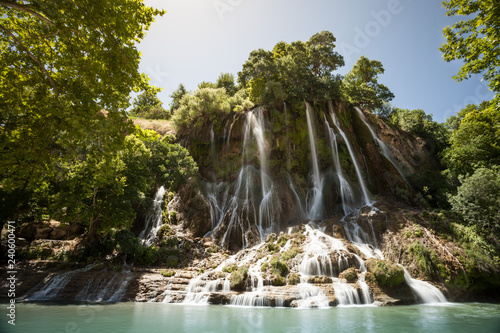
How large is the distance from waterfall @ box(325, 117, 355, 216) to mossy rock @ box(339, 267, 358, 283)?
9308 millimetres

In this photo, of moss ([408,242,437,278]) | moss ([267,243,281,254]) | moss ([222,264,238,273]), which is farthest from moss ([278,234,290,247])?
moss ([408,242,437,278])

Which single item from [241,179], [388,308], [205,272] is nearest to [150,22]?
[205,272]

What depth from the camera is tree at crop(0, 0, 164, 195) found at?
6.15m

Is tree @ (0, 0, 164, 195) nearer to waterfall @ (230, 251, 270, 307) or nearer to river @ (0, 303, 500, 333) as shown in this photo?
river @ (0, 303, 500, 333)

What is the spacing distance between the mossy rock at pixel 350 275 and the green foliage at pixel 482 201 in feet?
30.5

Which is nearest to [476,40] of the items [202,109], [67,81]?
[67,81]

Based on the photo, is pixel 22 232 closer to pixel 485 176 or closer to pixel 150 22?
pixel 150 22

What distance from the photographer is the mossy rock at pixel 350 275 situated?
11852mm

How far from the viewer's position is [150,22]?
25.6ft

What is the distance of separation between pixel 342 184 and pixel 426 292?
40.6 feet

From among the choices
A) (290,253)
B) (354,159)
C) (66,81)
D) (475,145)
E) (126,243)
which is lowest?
(290,253)

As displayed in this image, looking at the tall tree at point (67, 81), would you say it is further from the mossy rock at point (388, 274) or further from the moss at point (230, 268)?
the mossy rock at point (388, 274)

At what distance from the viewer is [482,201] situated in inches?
584

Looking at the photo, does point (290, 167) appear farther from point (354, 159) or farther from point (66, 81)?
point (66, 81)
